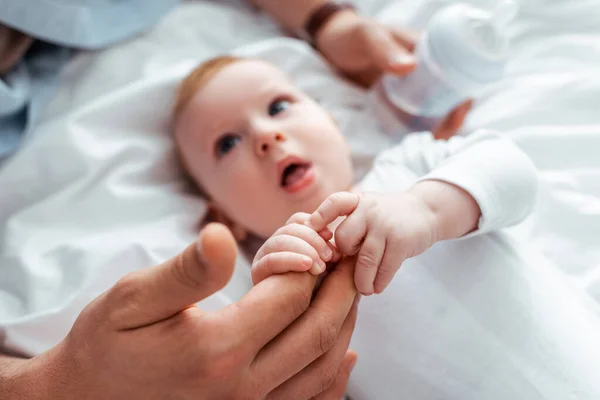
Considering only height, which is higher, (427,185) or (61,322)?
(427,185)

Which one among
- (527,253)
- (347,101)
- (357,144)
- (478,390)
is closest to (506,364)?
(478,390)

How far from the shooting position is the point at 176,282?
0.41 meters

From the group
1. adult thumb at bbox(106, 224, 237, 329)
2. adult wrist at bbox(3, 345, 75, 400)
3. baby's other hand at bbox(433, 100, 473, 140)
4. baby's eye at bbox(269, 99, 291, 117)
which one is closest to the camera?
adult thumb at bbox(106, 224, 237, 329)

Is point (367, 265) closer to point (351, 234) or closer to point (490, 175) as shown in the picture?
point (351, 234)

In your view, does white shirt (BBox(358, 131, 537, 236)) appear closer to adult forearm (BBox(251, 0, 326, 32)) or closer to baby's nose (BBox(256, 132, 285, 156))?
baby's nose (BBox(256, 132, 285, 156))

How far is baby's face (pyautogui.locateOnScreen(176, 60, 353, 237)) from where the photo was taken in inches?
30.7

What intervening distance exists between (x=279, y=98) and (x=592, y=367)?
60 centimetres

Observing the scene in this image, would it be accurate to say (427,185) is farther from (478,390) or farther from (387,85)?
(387,85)

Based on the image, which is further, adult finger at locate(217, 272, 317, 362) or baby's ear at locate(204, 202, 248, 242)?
baby's ear at locate(204, 202, 248, 242)

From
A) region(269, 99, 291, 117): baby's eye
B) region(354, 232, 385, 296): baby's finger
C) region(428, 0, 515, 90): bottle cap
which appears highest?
region(428, 0, 515, 90): bottle cap

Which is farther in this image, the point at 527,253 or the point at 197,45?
the point at 197,45

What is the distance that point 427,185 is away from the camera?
26.1 inches

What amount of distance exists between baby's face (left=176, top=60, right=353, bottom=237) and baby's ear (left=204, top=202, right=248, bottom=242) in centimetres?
2

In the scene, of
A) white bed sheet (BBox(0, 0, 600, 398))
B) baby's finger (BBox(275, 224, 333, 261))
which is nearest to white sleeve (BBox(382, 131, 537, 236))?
white bed sheet (BBox(0, 0, 600, 398))
